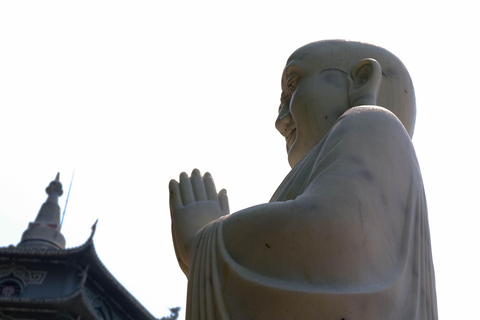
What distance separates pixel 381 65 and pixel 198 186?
1152 mm

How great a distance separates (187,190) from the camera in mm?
3365

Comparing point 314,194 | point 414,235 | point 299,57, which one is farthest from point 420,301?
point 299,57

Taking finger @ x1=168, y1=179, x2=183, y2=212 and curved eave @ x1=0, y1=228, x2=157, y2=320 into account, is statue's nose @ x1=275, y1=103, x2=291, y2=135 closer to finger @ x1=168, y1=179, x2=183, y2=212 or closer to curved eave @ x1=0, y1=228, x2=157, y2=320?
finger @ x1=168, y1=179, x2=183, y2=212

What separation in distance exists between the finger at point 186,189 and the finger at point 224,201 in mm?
156

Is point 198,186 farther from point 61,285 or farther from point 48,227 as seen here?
point 48,227

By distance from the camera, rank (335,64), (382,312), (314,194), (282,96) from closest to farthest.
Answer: (382,312), (314,194), (335,64), (282,96)

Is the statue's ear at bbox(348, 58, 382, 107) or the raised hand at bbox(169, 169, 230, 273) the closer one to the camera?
the raised hand at bbox(169, 169, 230, 273)

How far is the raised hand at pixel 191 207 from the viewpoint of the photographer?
314 cm

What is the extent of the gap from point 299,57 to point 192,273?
4.70 feet

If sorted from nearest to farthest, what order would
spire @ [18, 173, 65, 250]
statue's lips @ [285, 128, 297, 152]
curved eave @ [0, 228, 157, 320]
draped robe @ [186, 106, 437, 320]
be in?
draped robe @ [186, 106, 437, 320] → statue's lips @ [285, 128, 297, 152] → curved eave @ [0, 228, 157, 320] → spire @ [18, 173, 65, 250]

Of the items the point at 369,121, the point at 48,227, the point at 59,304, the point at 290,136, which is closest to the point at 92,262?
the point at 59,304

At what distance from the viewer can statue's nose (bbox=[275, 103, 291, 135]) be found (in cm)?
368

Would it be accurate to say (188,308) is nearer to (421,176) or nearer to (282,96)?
(421,176)

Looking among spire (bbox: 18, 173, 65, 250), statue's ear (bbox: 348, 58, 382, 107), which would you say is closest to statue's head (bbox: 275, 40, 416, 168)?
statue's ear (bbox: 348, 58, 382, 107)
